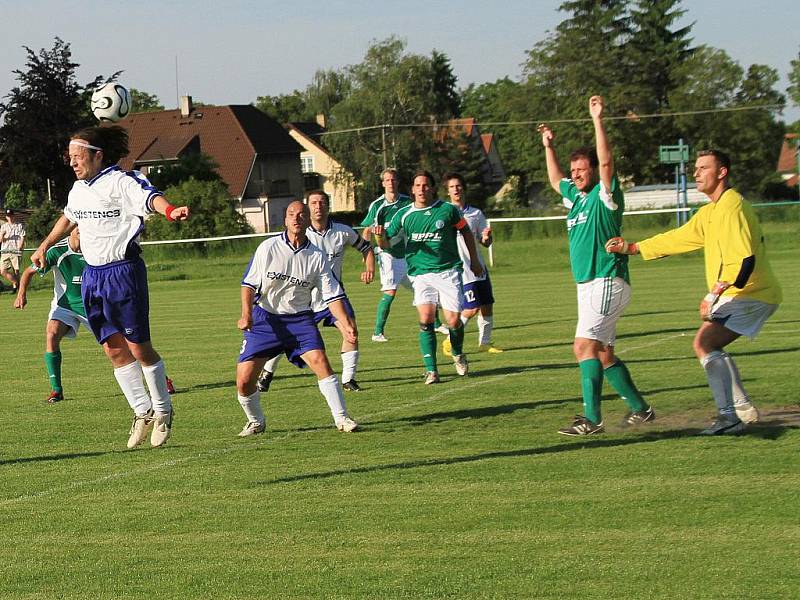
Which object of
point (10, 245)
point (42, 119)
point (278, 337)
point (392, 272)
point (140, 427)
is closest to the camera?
point (140, 427)

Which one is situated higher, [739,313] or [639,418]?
[739,313]

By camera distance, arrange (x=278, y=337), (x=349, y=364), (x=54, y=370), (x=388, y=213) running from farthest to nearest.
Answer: (x=388, y=213), (x=54, y=370), (x=349, y=364), (x=278, y=337)

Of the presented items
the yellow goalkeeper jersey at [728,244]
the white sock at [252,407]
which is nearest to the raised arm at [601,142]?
the yellow goalkeeper jersey at [728,244]

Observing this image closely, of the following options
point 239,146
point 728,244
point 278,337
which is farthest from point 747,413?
point 239,146

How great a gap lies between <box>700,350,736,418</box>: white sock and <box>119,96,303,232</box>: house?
72.7 meters

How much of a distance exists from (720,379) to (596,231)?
1438 mm

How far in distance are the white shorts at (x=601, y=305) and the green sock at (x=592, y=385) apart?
0.65 ft

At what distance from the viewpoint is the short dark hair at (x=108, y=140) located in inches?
344

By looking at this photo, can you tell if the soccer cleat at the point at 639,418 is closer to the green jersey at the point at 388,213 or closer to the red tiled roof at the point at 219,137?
the green jersey at the point at 388,213

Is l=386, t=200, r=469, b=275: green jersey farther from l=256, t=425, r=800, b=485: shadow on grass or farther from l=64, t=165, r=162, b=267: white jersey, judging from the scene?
l=64, t=165, r=162, b=267: white jersey

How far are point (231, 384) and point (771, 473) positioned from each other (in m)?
7.17

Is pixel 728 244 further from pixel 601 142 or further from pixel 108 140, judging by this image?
pixel 108 140

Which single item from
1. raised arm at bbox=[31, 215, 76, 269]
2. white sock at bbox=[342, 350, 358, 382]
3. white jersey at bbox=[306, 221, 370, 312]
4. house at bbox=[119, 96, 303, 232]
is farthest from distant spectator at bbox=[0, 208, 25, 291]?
house at bbox=[119, 96, 303, 232]

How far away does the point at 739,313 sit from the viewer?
8.75 m
